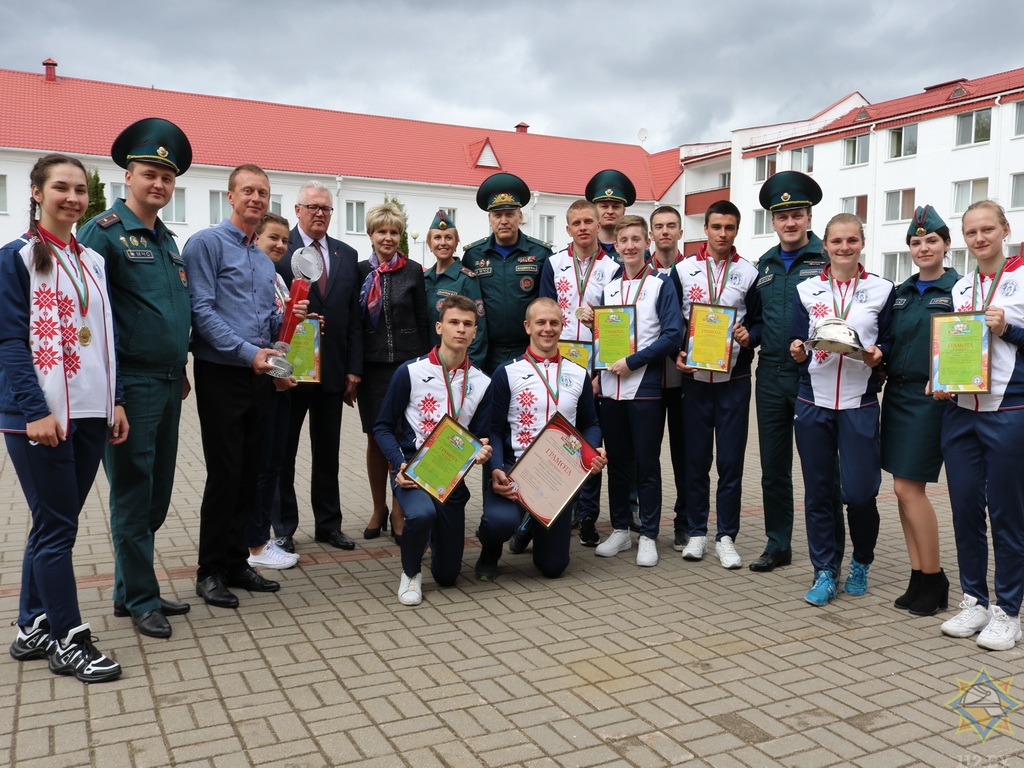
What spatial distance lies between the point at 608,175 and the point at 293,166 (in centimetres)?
3513

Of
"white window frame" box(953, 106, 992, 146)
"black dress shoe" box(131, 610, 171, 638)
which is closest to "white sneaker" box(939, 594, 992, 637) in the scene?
"black dress shoe" box(131, 610, 171, 638)

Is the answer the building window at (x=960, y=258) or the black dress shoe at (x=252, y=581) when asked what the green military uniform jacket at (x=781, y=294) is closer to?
the black dress shoe at (x=252, y=581)

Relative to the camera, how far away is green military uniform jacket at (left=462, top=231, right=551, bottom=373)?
6598 mm

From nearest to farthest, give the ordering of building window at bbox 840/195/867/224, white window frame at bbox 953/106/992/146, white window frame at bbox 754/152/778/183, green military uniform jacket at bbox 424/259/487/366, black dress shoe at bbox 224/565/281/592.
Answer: black dress shoe at bbox 224/565/281/592 < green military uniform jacket at bbox 424/259/487/366 < white window frame at bbox 953/106/992/146 < building window at bbox 840/195/867/224 < white window frame at bbox 754/152/778/183

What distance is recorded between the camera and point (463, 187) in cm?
4291

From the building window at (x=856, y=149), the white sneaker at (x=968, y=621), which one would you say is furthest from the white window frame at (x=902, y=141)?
the white sneaker at (x=968, y=621)

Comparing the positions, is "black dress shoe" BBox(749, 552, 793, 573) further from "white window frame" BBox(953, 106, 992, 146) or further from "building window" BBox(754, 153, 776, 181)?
"building window" BBox(754, 153, 776, 181)

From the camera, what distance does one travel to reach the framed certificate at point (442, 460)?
543 centimetres

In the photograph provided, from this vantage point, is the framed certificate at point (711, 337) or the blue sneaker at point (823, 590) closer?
the blue sneaker at point (823, 590)

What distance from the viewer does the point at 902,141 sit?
119 ft

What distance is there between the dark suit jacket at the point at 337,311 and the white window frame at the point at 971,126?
33288 mm

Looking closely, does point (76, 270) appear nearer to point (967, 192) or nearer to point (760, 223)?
point (967, 192)

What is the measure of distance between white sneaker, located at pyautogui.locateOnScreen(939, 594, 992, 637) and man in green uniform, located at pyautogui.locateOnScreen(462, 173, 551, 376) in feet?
10.9

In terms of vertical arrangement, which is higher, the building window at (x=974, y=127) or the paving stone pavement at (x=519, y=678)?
the building window at (x=974, y=127)
